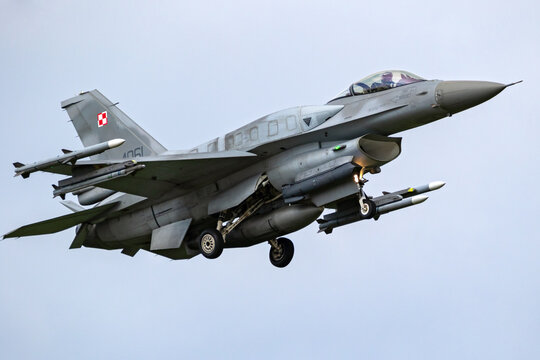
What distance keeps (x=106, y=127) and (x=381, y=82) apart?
837cm

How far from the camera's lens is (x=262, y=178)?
2573cm

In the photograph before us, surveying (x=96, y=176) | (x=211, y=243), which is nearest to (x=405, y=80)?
(x=211, y=243)

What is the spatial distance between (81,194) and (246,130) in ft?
16.8

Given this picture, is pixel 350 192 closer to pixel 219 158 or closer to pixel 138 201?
pixel 219 158

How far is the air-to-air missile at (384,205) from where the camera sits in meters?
25.9

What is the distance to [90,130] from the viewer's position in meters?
30.2

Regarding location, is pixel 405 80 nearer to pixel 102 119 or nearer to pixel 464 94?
pixel 464 94

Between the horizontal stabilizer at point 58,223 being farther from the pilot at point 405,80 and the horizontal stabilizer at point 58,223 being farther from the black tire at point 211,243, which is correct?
the pilot at point 405,80

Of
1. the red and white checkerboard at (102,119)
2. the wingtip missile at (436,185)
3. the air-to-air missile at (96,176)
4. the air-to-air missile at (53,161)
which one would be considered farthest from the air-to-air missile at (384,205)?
the red and white checkerboard at (102,119)

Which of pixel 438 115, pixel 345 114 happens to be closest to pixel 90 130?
pixel 345 114

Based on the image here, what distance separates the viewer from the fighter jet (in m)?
24.4

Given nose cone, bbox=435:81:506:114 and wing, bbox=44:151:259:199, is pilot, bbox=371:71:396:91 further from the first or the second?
wing, bbox=44:151:259:199

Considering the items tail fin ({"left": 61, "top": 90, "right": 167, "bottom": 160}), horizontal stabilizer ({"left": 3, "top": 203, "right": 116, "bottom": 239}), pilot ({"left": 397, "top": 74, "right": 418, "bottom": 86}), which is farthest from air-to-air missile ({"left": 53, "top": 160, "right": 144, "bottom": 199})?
pilot ({"left": 397, "top": 74, "right": 418, "bottom": 86})

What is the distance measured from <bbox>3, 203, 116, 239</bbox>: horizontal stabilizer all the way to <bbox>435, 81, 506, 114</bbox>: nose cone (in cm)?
876
